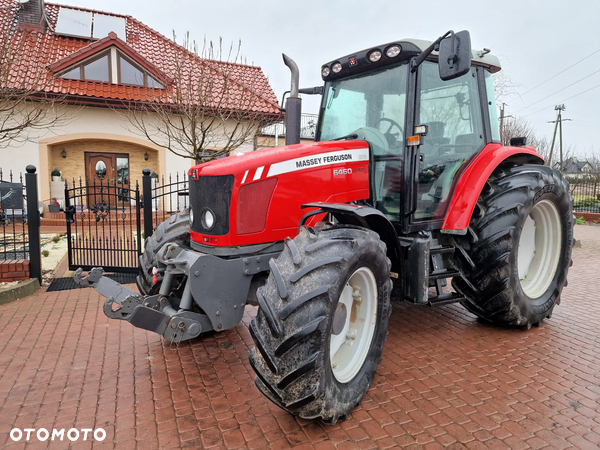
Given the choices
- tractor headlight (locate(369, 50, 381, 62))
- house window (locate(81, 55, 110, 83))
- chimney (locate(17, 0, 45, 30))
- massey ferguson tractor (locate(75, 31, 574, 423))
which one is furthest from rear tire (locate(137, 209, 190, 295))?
chimney (locate(17, 0, 45, 30))

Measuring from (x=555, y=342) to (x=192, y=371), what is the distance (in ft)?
10.3

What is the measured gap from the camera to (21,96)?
22.9 ft

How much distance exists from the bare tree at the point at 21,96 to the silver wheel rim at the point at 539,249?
728 cm

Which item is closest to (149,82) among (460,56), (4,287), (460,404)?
(4,287)

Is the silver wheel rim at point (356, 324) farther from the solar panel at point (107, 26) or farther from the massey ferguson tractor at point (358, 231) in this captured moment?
the solar panel at point (107, 26)

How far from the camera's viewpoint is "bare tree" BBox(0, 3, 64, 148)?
6.75m

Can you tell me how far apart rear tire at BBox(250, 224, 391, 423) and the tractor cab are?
3.11ft

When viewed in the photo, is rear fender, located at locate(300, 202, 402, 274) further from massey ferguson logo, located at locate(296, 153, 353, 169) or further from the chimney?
the chimney

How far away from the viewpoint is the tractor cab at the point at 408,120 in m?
3.32

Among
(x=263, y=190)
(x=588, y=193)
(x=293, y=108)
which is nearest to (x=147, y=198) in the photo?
(x=293, y=108)

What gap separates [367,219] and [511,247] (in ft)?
4.68

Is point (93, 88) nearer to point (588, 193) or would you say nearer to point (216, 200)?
point (216, 200)

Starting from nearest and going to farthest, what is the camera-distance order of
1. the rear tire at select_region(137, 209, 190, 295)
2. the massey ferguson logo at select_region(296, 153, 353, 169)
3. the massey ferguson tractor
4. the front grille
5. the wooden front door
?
1. the massey ferguson tractor
2. the front grille
3. the massey ferguson logo at select_region(296, 153, 353, 169)
4. the rear tire at select_region(137, 209, 190, 295)
5. the wooden front door

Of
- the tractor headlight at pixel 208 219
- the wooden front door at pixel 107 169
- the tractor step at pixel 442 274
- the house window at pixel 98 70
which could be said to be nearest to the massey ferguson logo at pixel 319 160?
the tractor headlight at pixel 208 219
